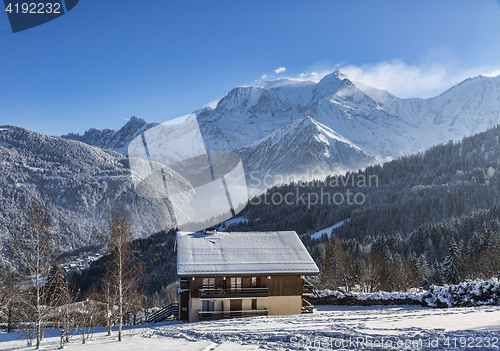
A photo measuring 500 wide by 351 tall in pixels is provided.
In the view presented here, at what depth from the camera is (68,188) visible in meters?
145

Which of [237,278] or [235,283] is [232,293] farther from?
[237,278]

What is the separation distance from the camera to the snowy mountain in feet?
419

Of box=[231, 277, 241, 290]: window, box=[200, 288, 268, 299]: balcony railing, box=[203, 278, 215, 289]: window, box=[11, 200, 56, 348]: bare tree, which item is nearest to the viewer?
box=[11, 200, 56, 348]: bare tree

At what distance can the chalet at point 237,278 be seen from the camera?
90.2 ft

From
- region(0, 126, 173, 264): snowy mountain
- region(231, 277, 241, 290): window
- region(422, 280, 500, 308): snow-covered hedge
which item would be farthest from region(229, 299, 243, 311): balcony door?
region(0, 126, 173, 264): snowy mountain

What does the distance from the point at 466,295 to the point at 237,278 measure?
16124mm

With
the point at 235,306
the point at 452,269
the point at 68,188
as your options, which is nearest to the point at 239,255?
A: the point at 235,306

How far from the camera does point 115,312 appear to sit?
21.2 meters

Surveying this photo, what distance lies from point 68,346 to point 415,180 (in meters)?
181

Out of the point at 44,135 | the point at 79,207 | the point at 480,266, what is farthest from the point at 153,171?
the point at 480,266

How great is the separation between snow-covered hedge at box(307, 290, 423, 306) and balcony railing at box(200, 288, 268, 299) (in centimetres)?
761

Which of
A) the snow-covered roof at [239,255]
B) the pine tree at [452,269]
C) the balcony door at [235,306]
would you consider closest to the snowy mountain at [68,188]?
the snow-covered roof at [239,255]

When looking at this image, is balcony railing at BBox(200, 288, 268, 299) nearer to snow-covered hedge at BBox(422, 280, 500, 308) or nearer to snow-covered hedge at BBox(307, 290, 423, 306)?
Answer: snow-covered hedge at BBox(307, 290, 423, 306)

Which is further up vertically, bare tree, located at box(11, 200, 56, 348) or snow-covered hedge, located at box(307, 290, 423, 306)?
bare tree, located at box(11, 200, 56, 348)
